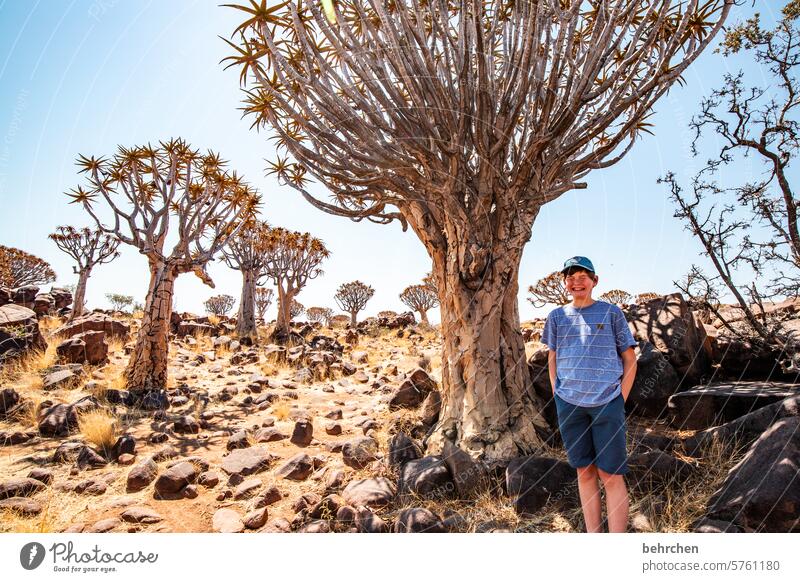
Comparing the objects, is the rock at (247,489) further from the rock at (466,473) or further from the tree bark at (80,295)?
the tree bark at (80,295)

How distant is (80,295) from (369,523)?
18.0 meters

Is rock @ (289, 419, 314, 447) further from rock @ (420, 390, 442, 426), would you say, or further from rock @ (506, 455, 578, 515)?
rock @ (506, 455, 578, 515)

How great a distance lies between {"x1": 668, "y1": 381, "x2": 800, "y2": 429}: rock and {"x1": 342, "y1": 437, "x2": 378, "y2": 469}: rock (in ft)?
10.8

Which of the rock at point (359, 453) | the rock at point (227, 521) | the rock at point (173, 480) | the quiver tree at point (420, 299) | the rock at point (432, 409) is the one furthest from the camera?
the quiver tree at point (420, 299)

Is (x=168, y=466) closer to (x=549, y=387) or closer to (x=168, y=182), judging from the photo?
(x=549, y=387)

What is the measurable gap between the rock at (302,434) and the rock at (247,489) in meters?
1.09

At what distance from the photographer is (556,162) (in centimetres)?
389

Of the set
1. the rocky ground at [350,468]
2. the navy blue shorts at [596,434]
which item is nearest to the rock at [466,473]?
the rocky ground at [350,468]

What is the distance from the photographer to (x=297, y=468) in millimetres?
3779

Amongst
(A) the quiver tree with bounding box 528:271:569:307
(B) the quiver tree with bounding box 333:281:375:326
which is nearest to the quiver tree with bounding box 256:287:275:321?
(B) the quiver tree with bounding box 333:281:375:326

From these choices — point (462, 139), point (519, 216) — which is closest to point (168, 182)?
point (462, 139)

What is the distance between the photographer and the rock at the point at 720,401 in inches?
141

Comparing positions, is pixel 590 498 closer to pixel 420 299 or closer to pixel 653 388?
pixel 653 388
